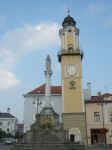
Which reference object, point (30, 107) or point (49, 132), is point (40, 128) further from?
point (30, 107)

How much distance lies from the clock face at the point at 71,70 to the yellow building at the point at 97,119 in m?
5.58

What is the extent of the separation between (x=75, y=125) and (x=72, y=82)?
7275mm

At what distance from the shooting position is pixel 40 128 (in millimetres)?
22766

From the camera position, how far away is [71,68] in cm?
3344

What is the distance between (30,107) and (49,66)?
14686mm

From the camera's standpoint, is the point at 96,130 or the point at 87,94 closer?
the point at 96,130

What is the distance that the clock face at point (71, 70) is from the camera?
3319 cm

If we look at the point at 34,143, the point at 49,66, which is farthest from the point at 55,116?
the point at 49,66

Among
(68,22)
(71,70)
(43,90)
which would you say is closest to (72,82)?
(71,70)

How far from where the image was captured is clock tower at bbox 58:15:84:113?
31.7 metres

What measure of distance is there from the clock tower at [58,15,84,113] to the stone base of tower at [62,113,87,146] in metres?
0.83

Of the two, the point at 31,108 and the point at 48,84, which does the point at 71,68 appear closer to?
the point at 48,84

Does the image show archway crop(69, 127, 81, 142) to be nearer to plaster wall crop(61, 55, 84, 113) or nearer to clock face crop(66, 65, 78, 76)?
plaster wall crop(61, 55, 84, 113)

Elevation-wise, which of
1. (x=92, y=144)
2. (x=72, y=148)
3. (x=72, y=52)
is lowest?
(x=92, y=144)
